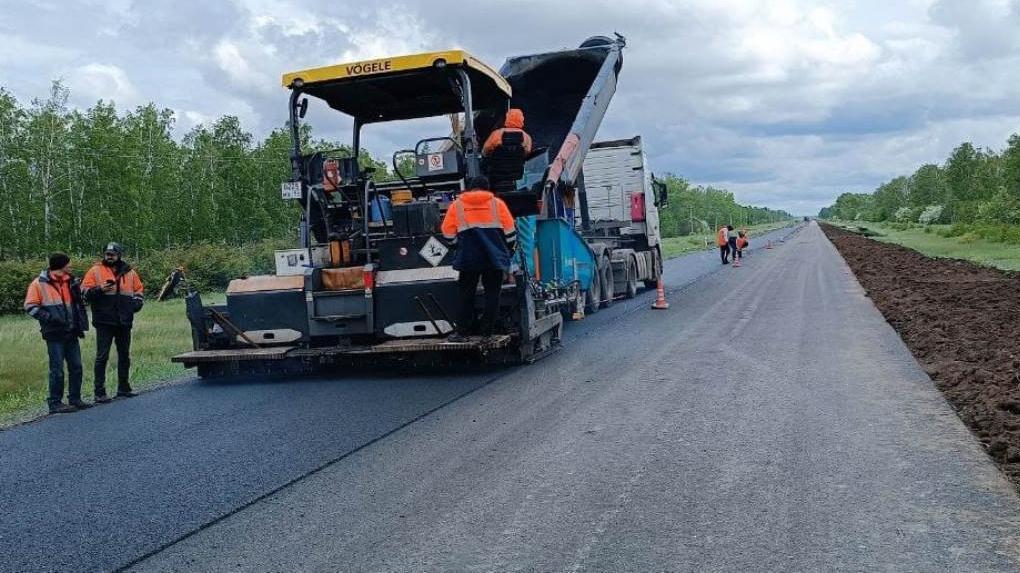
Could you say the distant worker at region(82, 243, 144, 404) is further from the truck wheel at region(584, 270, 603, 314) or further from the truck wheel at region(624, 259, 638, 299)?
the truck wheel at region(624, 259, 638, 299)

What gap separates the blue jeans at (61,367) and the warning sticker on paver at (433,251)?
133 inches

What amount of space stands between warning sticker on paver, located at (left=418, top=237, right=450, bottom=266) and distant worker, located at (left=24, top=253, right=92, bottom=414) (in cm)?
325

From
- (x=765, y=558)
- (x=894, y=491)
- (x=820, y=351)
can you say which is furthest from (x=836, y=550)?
(x=820, y=351)

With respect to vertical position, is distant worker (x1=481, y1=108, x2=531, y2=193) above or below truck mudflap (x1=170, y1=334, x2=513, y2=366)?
above

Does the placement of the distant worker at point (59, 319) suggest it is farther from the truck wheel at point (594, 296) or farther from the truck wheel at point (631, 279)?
the truck wheel at point (631, 279)

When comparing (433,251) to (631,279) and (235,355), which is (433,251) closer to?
(235,355)

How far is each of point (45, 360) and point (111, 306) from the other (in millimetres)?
5565

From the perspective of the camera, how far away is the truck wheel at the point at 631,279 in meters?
17.2

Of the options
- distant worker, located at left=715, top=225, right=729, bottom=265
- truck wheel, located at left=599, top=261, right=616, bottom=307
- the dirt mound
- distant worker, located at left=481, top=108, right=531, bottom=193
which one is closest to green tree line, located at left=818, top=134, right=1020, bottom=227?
distant worker, located at left=715, top=225, right=729, bottom=265

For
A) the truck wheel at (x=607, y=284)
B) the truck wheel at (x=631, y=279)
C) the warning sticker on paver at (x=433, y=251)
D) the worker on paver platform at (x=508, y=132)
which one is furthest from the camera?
the truck wheel at (x=631, y=279)

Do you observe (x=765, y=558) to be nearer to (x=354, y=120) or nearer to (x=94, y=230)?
(x=354, y=120)

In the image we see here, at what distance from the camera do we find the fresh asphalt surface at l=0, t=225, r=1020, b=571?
3.69 metres

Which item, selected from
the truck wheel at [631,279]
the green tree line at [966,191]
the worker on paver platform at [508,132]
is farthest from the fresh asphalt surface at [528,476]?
the green tree line at [966,191]

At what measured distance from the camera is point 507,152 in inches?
356
